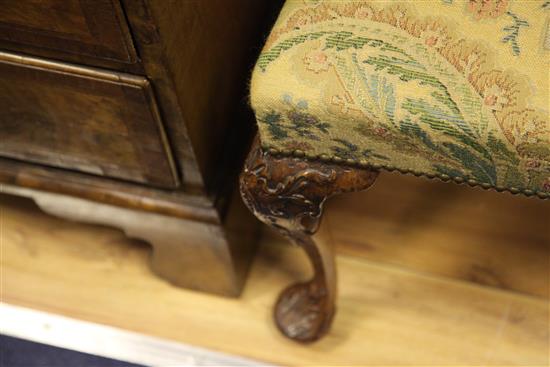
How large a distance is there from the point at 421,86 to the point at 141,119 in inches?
9.2

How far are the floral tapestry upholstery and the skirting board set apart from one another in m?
0.34

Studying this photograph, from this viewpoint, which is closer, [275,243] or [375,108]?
[375,108]

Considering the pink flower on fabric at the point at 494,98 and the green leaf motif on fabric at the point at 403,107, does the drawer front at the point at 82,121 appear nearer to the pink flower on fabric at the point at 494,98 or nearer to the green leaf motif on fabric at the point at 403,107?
the green leaf motif on fabric at the point at 403,107

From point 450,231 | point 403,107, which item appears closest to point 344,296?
point 450,231

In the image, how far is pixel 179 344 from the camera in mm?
796

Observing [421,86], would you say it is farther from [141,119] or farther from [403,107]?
[141,119]

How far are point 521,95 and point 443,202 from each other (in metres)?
0.39

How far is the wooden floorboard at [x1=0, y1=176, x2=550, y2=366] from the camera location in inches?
31.2

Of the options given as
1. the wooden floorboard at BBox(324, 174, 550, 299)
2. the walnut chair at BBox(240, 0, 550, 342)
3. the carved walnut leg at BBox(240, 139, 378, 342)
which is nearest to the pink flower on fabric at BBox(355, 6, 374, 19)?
the walnut chair at BBox(240, 0, 550, 342)

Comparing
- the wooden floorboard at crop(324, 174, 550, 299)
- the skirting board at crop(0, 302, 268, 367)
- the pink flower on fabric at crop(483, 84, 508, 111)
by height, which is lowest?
the skirting board at crop(0, 302, 268, 367)

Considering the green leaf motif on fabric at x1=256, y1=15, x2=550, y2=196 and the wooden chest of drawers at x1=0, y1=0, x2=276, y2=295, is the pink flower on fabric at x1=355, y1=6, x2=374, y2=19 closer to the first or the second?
the green leaf motif on fabric at x1=256, y1=15, x2=550, y2=196

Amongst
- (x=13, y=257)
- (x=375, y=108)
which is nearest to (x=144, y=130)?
(x=375, y=108)

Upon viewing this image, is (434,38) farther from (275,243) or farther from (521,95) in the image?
(275,243)

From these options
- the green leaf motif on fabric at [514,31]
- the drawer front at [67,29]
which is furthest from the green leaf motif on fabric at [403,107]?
the drawer front at [67,29]
